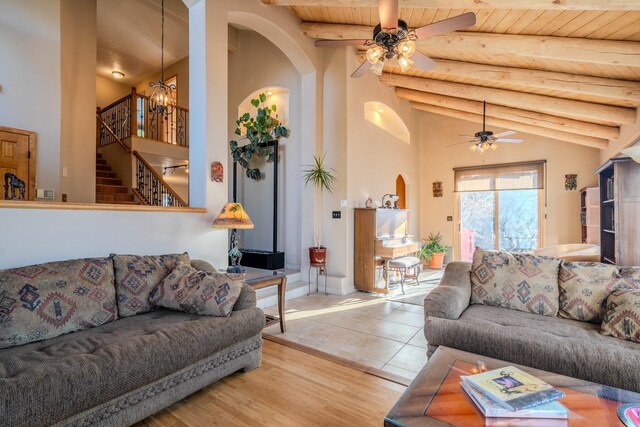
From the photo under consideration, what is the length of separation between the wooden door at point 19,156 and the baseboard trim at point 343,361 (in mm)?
3765

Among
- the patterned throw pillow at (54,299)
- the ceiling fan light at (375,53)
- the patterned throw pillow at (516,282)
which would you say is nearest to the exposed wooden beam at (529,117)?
the patterned throw pillow at (516,282)

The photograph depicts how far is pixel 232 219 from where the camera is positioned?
3.09 m

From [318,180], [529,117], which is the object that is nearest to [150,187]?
[318,180]

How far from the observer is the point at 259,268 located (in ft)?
17.9

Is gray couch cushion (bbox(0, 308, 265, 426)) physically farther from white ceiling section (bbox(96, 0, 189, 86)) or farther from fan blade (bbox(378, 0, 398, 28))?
white ceiling section (bbox(96, 0, 189, 86))

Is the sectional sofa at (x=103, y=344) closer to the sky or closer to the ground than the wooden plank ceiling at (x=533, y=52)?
closer to the ground

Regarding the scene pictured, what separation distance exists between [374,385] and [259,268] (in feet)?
11.8

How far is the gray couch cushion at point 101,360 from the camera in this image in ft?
4.35

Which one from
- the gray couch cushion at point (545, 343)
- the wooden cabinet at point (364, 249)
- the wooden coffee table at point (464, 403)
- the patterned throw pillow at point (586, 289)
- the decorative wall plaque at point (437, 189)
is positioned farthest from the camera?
the decorative wall plaque at point (437, 189)

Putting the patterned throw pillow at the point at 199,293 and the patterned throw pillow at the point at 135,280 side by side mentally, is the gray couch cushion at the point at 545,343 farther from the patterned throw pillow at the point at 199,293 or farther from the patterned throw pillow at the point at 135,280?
the patterned throw pillow at the point at 135,280

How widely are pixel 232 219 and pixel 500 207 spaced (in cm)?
641

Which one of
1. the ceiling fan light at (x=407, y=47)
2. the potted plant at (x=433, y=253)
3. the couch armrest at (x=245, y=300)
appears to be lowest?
the potted plant at (x=433, y=253)

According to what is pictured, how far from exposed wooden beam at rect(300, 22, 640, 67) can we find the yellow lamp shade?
10.3 feet

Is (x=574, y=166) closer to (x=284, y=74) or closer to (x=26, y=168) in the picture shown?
(x=284, y=74)
